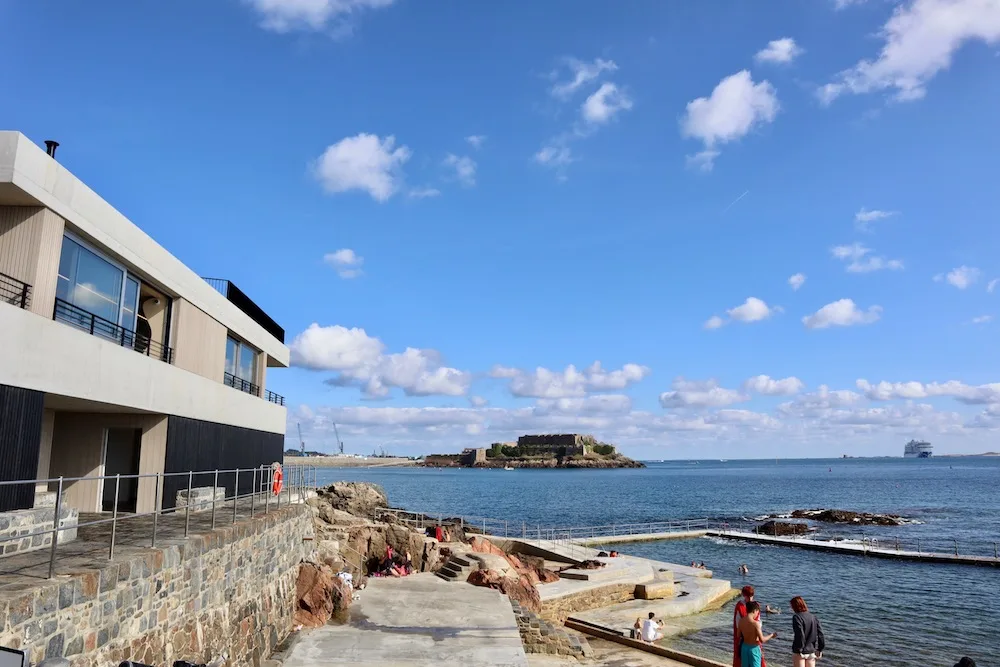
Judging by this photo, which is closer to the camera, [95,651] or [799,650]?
[95,651]

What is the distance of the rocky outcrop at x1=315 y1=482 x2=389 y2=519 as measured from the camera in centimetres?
4141

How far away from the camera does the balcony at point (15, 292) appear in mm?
11758

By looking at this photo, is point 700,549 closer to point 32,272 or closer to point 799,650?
point 799,650

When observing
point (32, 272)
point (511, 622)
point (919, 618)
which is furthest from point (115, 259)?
point (919, 618)

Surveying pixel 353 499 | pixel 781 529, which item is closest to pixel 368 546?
pixel 353 499

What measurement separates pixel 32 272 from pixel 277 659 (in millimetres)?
9073

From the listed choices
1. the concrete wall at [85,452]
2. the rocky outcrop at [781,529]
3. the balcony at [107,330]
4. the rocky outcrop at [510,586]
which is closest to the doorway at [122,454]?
the concrete wall at [85,452]

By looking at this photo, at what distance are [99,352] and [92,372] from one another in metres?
0.49

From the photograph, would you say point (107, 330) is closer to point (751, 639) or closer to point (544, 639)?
point (544, 639)

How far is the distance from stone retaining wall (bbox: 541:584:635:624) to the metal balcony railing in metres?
13.8

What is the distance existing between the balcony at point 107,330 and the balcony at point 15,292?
109cm

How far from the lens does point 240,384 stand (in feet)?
82.6

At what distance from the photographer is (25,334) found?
1118 cm

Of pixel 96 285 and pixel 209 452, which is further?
pixel 209 452
